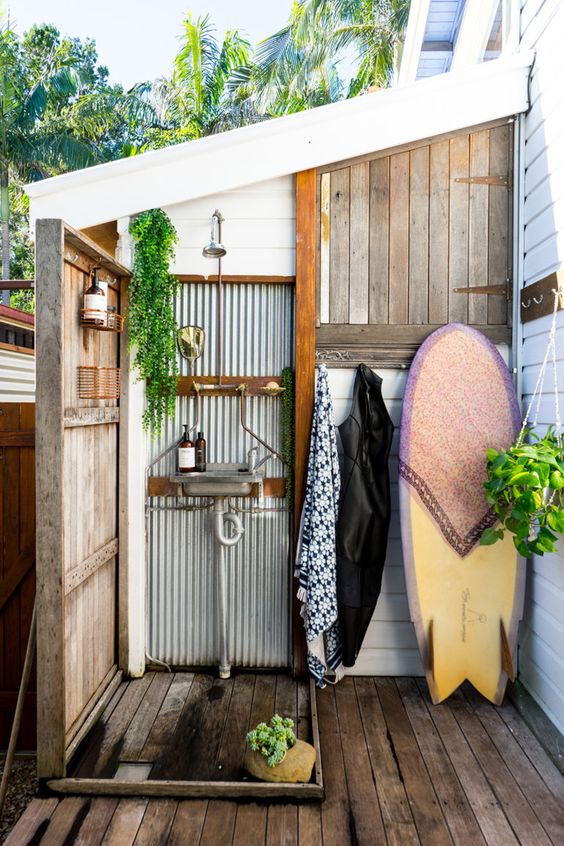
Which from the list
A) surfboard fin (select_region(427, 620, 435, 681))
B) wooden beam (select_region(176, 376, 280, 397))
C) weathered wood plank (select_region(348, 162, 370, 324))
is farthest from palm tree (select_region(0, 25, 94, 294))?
surfboard fin (select_region(427, 620, 435, 681))

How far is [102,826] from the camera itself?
2148 millimetres

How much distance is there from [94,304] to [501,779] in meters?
2.72

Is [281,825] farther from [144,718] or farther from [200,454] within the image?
[200,454]

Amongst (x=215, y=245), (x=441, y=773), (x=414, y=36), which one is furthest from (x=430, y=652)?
(x=414, y=36)

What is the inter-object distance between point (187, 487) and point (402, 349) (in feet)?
4.69

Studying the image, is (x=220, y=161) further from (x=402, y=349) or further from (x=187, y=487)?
(x=187, y=487)

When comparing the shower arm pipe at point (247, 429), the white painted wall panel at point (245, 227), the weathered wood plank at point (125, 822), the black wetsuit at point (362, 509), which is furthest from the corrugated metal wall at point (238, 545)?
the weathered wood plank at point (125, 822)

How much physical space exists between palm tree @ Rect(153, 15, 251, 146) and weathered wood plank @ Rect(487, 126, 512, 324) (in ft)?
33.8

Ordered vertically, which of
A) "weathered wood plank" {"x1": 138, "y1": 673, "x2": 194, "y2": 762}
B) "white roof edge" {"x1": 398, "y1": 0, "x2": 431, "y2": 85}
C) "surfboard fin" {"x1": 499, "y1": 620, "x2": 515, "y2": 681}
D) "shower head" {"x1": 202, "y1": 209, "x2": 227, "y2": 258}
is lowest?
"weathered wood plank" {"x1": 138, "y1": 673, "x2": 194, "y2": 762}

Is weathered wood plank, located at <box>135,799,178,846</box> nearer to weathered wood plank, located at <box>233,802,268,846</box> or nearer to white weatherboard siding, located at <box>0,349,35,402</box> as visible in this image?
weathered wood plank, located at <box>233,802,268,846</box>

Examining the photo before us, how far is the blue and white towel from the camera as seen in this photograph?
2943mm

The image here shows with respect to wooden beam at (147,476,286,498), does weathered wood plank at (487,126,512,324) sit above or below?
above

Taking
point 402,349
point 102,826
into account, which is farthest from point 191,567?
point 402,349

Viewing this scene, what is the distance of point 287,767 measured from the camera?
2311mm
